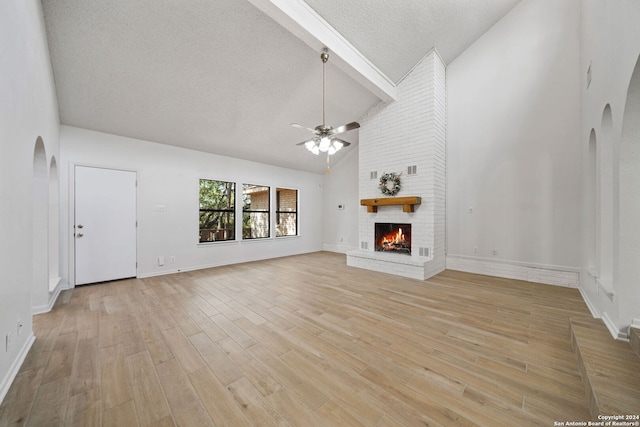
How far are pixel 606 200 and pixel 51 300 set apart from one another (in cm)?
691

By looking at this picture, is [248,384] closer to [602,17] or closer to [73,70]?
[73,70]

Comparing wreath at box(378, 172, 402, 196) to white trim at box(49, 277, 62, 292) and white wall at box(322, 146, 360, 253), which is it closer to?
white wall at box(322, 146, 360, 253)

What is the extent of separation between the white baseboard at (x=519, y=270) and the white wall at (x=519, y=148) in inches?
0.6

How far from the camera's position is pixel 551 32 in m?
4.23

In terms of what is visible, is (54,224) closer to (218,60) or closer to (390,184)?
(218,60)

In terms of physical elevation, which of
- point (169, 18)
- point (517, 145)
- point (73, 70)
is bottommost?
point (517, 145)

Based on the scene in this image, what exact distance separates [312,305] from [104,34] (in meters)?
4.23

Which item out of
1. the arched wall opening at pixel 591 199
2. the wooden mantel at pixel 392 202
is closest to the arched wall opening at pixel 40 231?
the wooden mantel at pixel 392 202

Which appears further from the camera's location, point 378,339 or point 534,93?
point 534,93

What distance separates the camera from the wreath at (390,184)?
513cm

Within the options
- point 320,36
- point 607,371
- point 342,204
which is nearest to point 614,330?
point 607,371

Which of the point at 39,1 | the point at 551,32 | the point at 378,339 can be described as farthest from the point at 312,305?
the point at 551,32

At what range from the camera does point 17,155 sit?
192 cm

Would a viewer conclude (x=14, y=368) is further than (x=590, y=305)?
No
